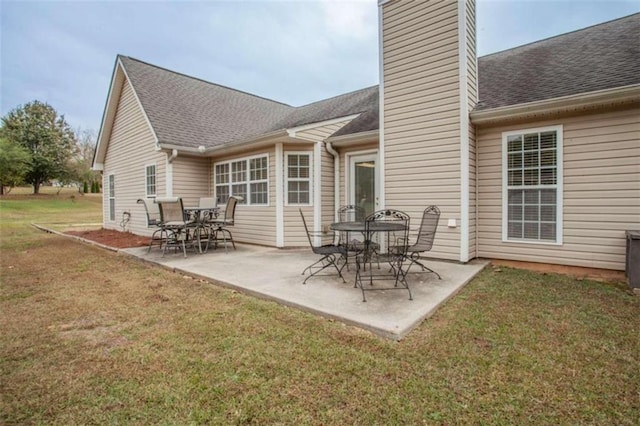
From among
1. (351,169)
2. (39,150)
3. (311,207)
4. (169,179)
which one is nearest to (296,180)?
(311,207)

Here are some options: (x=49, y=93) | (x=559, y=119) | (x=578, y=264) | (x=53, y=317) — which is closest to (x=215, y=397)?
(x=53, y=317)

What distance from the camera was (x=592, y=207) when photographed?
478 centimetres

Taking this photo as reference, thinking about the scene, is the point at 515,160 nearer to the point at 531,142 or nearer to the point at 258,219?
the point at 531,142

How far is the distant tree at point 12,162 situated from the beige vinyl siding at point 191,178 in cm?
2819

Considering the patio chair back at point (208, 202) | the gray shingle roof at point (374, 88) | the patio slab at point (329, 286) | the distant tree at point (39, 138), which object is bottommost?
the patio slab at point (329, 286)

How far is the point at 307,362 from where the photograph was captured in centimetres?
240

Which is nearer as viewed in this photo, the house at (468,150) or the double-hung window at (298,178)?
the house at (468,150)

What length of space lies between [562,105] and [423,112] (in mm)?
2041

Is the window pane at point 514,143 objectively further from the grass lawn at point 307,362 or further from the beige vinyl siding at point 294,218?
the beige vinyl siding at point 294,218

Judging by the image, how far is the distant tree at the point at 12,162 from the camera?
26736 millimetres

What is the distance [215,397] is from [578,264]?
544cm

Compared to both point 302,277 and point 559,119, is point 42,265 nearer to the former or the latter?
point 302,277

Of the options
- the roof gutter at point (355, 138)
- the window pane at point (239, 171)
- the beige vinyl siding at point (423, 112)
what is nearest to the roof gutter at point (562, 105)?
the beige vinyl siding at point (423, 112)

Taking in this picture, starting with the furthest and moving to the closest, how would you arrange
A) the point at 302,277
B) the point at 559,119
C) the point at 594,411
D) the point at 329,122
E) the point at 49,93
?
the point at 49,93 → the point at 329,122 → the point at 559,119 → the point at 302,277 → the point at 594,411
